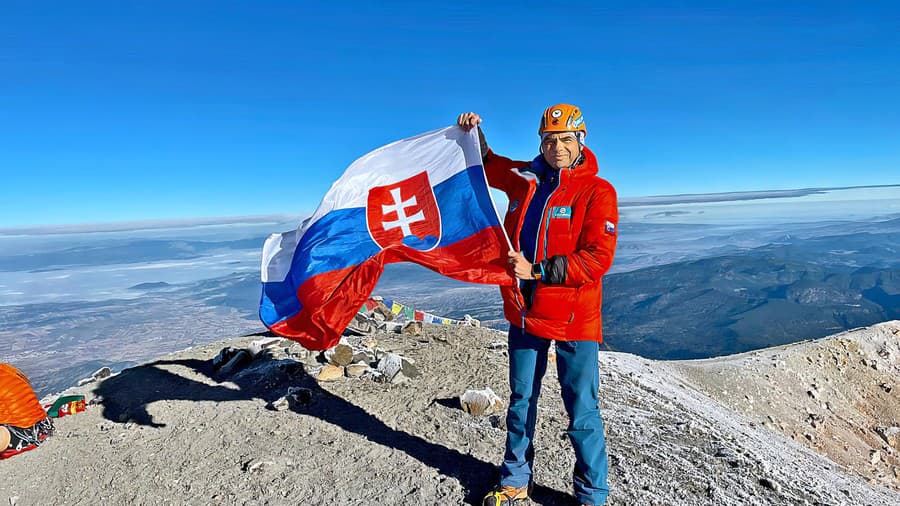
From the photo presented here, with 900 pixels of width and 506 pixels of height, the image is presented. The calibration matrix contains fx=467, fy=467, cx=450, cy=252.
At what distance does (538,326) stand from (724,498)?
3.20 m

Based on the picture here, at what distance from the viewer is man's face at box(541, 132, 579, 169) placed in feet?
12.4

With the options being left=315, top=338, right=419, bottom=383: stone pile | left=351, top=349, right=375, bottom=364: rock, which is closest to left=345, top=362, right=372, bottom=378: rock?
left=315, top=338, right=419, bottom=383: stone pile

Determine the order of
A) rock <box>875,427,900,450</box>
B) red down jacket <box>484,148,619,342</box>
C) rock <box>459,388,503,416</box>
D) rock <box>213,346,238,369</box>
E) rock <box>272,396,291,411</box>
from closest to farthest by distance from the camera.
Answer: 1. red down jacket <box>484,148,619,342</box>
2. rock <box>459,388,503,416</box>
3. rock <box>272,396,291,411</box>
4. rock <box>213,346,238,369</box>
5. rock <box>875,427,900,450</box>

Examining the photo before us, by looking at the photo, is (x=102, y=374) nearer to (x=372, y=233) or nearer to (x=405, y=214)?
(x=372, y=233)

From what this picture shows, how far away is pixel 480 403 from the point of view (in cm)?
668

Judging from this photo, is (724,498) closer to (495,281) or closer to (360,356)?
(495,281)

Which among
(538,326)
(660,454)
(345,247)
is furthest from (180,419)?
(660,454)

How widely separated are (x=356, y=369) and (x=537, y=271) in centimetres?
549

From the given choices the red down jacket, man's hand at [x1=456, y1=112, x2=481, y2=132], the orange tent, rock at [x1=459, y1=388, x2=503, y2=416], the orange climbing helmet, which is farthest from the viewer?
rock at [x1=459, y1=388, x2=503, y2=416]

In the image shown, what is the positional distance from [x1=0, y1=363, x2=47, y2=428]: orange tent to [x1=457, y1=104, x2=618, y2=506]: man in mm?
6495

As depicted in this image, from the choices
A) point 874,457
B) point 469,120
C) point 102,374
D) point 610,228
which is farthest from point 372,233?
point 874,457

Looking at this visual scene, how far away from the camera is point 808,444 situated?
11188mm

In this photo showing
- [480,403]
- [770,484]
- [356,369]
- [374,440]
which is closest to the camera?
[770,484]

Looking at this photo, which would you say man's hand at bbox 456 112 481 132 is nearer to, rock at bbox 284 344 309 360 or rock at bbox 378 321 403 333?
rock at bbox 284 344 309 360
